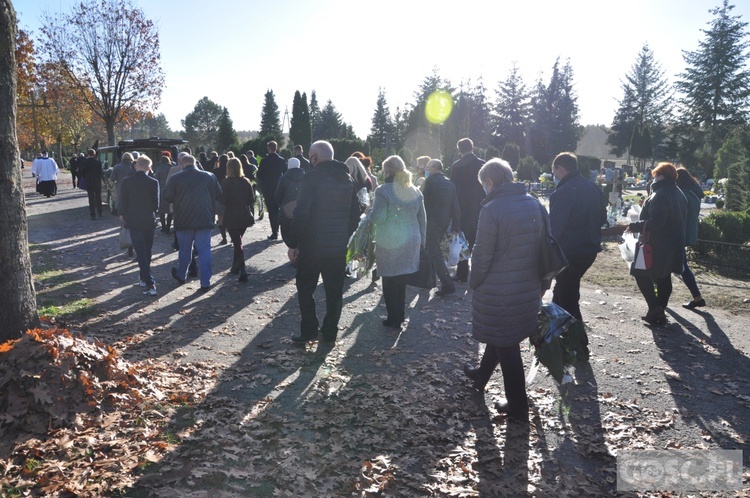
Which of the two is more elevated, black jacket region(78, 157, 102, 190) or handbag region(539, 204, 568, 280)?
black jacket region(78, 157, 102, 190)

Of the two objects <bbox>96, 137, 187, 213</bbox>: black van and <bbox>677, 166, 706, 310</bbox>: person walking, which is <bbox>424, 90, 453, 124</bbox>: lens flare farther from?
<bbox>677, 166, 706, 310</bbox>: person walking

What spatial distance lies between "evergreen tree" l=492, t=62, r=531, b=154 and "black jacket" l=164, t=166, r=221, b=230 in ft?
210

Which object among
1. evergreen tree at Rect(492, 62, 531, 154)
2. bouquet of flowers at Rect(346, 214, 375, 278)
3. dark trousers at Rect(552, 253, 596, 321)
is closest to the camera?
dark trousers at Rect(552, 253, 596, 321)

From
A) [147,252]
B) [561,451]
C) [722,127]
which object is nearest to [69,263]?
[147,252]

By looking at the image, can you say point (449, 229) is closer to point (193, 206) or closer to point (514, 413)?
point (193, 206)

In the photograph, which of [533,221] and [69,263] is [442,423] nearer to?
[533,221]

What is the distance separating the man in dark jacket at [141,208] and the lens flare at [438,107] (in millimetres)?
63640

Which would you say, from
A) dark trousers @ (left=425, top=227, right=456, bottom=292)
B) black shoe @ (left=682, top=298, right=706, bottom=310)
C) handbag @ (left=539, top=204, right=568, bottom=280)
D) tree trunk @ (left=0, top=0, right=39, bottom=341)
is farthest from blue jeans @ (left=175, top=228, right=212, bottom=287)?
black shoe @ (left=682, top=298, right=706, bottom=310)

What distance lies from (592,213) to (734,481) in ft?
9.21

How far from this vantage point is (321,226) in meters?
5.82

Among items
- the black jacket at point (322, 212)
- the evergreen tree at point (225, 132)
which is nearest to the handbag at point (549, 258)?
the black jacket at point (322, 212)

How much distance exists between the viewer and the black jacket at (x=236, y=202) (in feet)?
30.2

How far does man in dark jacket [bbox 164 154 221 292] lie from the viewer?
8125mm

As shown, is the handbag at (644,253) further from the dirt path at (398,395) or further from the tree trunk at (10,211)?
the tree trunk at (10,211)
